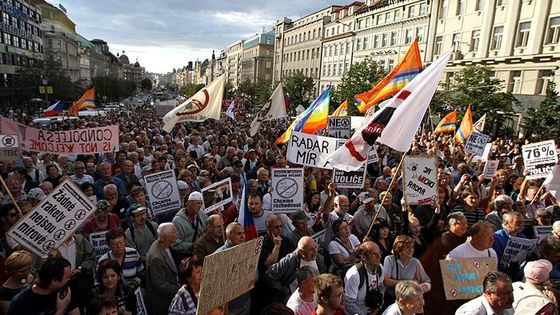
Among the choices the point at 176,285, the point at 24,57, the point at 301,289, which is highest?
the point at 24,57

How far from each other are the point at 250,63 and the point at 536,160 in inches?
3823

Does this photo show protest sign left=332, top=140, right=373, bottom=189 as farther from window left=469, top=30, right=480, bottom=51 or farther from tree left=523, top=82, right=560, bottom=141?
window left=469, top=30, right=480, bottom=51

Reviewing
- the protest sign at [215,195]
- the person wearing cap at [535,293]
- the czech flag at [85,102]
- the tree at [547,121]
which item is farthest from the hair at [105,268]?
the tree at [547,121]

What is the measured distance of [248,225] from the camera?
5016mm

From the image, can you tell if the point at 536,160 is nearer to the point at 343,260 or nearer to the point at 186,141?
the point at 343,260

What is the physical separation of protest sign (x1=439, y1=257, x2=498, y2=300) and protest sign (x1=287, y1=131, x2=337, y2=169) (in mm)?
3530

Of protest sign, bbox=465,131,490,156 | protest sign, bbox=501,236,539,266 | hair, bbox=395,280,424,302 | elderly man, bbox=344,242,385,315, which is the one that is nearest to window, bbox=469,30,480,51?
protest sign, bbox=465,131,490,156

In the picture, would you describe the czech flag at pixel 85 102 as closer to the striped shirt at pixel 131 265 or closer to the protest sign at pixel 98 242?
the protest sign at pixel 98 242

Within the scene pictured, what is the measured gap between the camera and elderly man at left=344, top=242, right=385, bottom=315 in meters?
3.90

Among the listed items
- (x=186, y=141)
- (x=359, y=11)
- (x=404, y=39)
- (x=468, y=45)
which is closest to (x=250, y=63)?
(x=359, y=11)

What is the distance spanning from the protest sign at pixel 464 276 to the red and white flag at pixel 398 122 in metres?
1.83

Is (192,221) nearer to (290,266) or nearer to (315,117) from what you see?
(290,266)

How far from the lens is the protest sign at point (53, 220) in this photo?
14.2 feet

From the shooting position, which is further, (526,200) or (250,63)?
(250,63)
